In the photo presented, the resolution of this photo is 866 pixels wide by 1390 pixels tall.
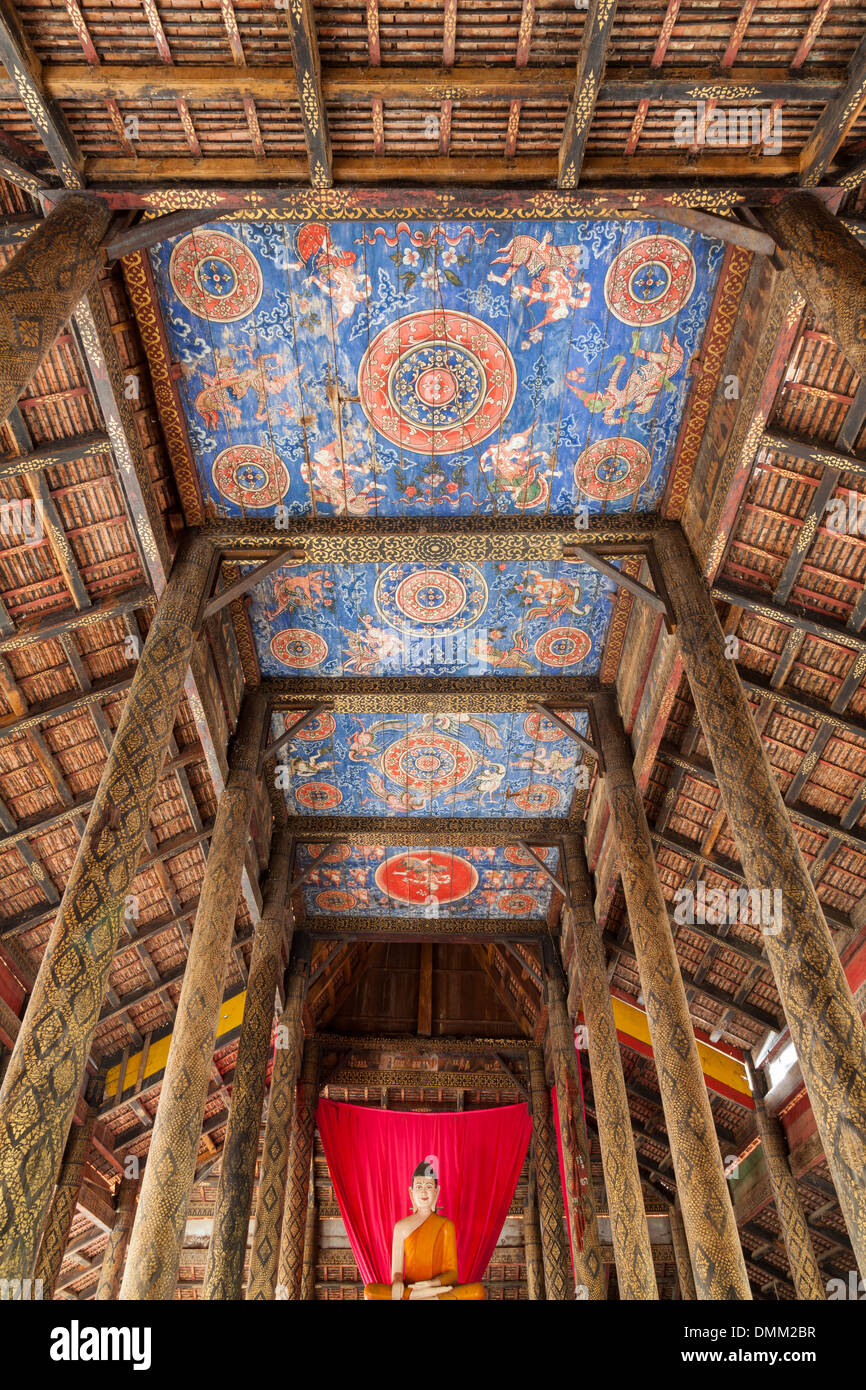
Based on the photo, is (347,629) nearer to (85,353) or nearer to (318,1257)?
(85,353)

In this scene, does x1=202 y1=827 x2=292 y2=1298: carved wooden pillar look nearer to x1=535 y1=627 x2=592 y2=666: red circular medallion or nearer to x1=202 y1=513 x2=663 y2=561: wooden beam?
x1=535 y1=627 x2=592 y2=666: red circular medallion

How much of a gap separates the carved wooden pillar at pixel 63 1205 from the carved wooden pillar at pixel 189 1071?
4.80m

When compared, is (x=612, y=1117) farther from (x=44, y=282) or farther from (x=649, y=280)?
(x=44, y=282)

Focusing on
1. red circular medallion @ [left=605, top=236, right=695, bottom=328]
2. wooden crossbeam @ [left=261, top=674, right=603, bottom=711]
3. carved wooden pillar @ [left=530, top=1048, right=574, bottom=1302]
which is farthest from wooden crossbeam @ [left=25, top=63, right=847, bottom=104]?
carved wooden pillar @ [left=530, top=1048, right=574, bottom=1302]

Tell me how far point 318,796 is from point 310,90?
362 inches

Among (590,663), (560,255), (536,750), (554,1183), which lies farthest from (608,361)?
(554,1183)

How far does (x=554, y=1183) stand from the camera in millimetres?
15000

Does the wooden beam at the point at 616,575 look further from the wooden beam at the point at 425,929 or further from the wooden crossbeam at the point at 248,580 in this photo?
the wooden beam at the point at 425,929

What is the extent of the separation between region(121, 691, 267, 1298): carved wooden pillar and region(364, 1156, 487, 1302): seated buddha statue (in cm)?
341

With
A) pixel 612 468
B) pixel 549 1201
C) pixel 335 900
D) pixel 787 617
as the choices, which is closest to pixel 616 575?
pixel 612 468

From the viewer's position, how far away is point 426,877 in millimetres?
14797

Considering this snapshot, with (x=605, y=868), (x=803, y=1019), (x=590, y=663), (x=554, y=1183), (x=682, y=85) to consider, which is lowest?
(x=803, y=1019)

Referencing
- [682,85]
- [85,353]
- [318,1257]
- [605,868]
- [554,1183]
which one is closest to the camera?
[682,85]

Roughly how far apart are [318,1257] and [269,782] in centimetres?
1217
